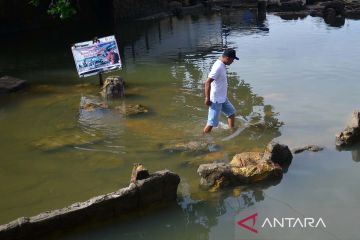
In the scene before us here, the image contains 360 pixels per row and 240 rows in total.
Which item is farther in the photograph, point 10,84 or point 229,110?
point 10,84

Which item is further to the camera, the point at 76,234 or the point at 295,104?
the point at 295,104

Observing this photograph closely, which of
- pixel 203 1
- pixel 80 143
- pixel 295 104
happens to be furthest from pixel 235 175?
pixel 203 1

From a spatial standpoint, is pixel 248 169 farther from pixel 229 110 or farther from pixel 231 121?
pixel 231 121

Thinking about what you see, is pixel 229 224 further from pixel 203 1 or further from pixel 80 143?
pixel 203 1

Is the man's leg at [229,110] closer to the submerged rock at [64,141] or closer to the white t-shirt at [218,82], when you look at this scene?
the white t-shirt at [218,82]

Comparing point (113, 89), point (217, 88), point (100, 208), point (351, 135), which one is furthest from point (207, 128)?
point (113, 89)

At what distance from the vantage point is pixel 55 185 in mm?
7137

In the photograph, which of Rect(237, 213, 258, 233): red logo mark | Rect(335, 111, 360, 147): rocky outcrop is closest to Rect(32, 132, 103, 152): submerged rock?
Rect(237, 213, 258, 233): red logo mark

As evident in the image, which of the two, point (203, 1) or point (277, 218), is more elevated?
point (203, 1)

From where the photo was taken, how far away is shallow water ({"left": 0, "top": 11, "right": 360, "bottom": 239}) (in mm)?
6141

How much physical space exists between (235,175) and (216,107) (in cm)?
203

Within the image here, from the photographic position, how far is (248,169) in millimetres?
6992

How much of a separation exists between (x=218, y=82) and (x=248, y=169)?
79.3 inches

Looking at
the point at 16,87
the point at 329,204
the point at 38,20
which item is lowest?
the point at 329,204
